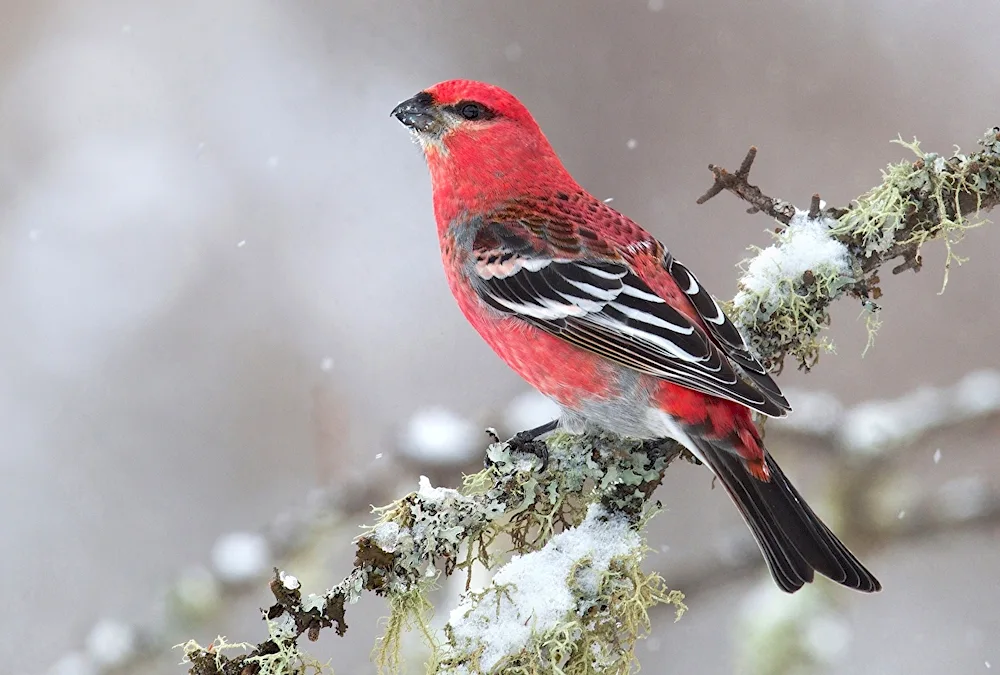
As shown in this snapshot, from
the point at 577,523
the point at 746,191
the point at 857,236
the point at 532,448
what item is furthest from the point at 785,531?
the point at 746,191

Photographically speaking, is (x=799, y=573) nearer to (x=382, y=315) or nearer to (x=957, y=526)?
(x=957, y=526)

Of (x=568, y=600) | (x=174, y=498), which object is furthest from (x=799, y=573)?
(x=174, y=498)

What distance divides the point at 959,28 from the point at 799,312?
12.5 feet

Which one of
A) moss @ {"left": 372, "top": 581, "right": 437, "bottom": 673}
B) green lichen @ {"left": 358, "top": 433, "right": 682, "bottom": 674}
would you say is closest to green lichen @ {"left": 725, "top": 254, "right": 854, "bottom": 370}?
green lichen @ {"left": 358, "top": 433, "right": 682, "bottom": 674}

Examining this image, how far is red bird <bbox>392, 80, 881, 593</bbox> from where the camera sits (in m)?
2.47

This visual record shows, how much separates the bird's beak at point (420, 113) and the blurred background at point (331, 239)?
177 cm

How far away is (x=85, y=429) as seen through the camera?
241 inches

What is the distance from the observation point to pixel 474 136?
3.08 m

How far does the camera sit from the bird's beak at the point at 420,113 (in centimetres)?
304

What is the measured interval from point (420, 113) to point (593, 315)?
90cm

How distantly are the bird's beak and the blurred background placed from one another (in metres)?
1.77

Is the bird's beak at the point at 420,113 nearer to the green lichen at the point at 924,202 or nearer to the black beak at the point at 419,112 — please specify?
the black beak at the point at 419,112

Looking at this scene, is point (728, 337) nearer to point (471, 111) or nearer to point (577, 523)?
point (577, 523)

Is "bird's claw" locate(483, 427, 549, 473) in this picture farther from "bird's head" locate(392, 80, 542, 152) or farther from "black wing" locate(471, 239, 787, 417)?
"bird's head" locate(392, 80, 542, 152)
